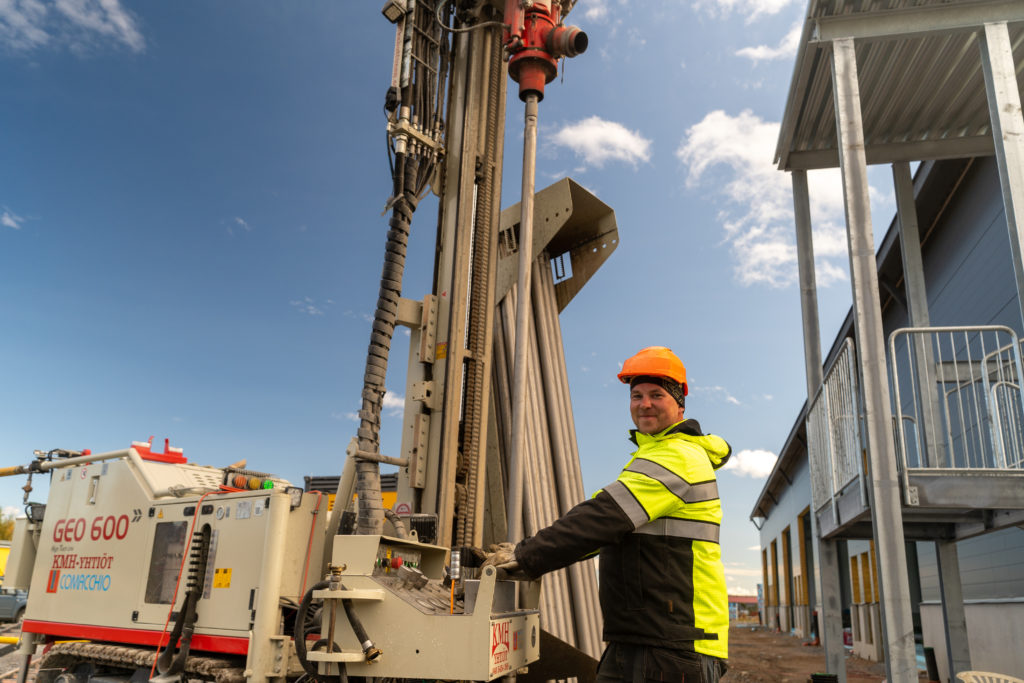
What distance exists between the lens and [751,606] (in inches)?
2199

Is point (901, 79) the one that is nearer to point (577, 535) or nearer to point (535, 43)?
point (535, 43)

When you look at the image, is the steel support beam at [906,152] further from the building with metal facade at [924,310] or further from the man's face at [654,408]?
the man's face at [654,408]

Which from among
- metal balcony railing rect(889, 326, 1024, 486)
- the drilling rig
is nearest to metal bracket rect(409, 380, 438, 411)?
the drilling rig

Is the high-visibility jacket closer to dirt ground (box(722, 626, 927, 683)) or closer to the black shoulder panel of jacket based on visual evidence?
the black shoulder panel of jacket

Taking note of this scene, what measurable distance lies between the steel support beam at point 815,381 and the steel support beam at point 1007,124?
2399mm

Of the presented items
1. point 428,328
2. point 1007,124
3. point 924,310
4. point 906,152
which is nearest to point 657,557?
point 428,328

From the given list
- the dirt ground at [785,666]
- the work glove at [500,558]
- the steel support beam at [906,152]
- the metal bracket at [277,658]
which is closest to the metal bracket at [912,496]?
the work glove at [500,558]

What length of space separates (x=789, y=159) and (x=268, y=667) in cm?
743

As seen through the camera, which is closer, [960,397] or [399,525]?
[399,525]

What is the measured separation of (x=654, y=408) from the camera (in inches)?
123

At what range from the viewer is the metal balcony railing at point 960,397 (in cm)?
576

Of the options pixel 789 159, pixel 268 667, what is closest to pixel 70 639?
pixel 268 667

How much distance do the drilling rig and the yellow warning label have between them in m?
0.01

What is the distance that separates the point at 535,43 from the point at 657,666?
476 cm
